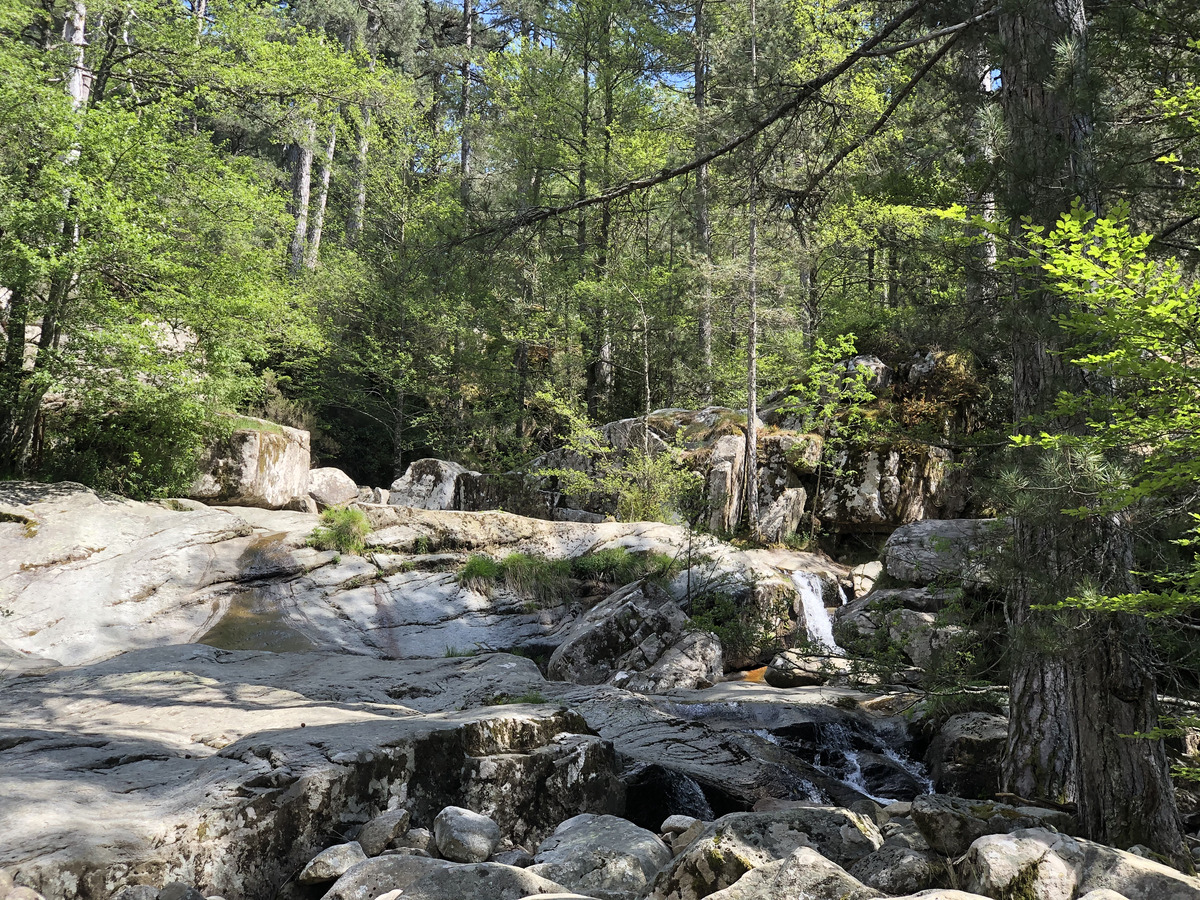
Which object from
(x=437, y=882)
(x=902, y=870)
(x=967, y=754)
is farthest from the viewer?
(x=967, y=754)

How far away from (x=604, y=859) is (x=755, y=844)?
0.77 metres

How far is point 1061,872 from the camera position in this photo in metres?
3.22

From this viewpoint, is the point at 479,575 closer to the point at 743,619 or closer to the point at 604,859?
the point at 743,619

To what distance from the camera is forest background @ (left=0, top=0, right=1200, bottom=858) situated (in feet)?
14.1

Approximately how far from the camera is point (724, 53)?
14766 millimetres

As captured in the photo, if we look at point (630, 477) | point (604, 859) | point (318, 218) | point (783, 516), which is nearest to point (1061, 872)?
point (604, 859)

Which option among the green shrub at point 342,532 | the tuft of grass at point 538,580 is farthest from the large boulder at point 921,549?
the green shrub at point 342,532

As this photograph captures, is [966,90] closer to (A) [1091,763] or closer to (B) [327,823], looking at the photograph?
(A) [1091,763]

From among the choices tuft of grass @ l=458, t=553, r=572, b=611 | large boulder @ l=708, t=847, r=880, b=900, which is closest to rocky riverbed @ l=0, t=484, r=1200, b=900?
large boulder @ l=708, t=847, r=880, b=900

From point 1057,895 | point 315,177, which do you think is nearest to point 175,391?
point 1057,895

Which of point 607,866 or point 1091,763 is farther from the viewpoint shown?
point 1091,763

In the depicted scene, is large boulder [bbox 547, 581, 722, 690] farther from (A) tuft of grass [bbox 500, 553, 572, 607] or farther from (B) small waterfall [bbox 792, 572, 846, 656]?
(B) small waterfall [bbox 792, 572, 846, 656]

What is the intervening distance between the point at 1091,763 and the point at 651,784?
9.31 feet

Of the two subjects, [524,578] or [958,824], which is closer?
[958,824]
